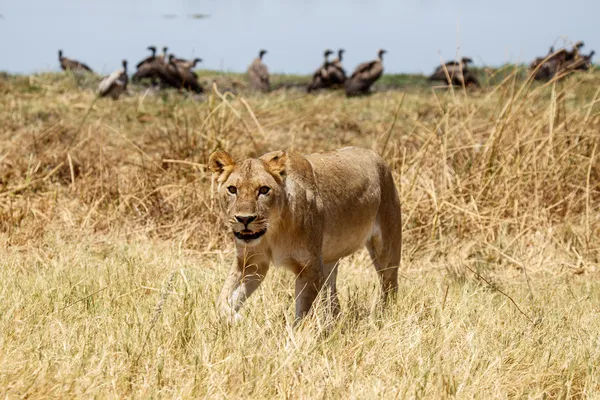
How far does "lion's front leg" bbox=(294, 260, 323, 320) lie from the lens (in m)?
4.68

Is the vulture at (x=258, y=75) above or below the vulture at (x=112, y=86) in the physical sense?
below

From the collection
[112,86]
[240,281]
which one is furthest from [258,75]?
[240,281]

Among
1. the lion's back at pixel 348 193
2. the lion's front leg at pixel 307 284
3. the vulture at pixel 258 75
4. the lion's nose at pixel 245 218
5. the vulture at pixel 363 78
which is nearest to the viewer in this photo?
the lion's nose at pixel 245 218

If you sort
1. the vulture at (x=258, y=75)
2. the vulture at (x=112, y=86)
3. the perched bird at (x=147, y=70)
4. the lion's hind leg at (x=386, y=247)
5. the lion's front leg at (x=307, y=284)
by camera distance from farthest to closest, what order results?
the vulture at (x=258, y=75)
the perched bird at (x=147, y=70)
the vulture at (x=112, y=86)
the lion's hind leg at (x=386, y=247)
the lion's front leg at (x=307, y=284)

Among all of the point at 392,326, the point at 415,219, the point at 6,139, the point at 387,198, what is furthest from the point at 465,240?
the point at 6,139

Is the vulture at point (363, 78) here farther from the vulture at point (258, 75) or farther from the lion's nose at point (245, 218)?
the lion's nose at point (245, 218)

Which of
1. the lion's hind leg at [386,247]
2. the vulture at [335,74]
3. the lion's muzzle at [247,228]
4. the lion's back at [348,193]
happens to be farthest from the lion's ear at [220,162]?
the vulture at [335,74]

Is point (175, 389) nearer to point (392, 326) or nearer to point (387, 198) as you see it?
point (392, 326)

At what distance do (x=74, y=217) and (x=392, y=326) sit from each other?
432 cm

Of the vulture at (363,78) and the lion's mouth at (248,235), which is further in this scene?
the vulture at (363,78)

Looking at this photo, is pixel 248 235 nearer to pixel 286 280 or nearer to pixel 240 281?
pixel 240 281

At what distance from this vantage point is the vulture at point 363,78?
2241cm

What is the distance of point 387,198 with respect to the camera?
5789 mm

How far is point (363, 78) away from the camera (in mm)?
22656
